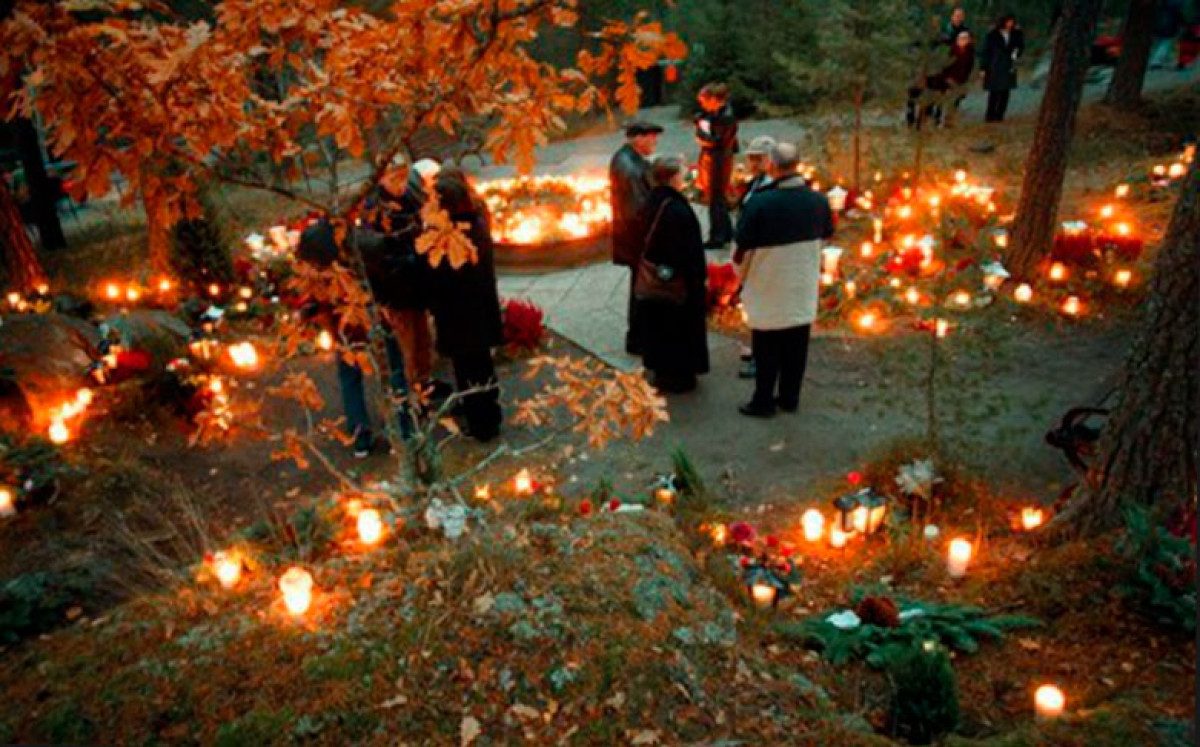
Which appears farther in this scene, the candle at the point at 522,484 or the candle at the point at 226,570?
the candle at the point at 522,484

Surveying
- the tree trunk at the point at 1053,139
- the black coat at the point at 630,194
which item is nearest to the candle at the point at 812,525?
the black coat at the point at 630,194

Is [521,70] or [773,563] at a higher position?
[521,70]

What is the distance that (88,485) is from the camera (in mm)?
6160

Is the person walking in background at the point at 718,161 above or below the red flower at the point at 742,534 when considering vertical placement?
above

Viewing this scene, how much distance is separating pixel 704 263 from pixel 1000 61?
1225 centimetres

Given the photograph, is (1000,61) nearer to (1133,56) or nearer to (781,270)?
(1133,56)

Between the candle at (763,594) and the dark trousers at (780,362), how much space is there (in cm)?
261

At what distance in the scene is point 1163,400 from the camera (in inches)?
169

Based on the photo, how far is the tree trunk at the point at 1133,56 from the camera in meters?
13.9

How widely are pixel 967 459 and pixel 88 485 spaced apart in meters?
6.90

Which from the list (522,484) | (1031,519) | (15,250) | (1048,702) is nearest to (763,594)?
(1048,702)

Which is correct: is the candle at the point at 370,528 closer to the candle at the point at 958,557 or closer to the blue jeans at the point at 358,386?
the blue jeans at the point at 358,386

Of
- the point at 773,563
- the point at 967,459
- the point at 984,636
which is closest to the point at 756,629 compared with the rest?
the point at 773,563

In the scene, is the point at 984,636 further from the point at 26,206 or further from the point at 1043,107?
the point at 26,206
